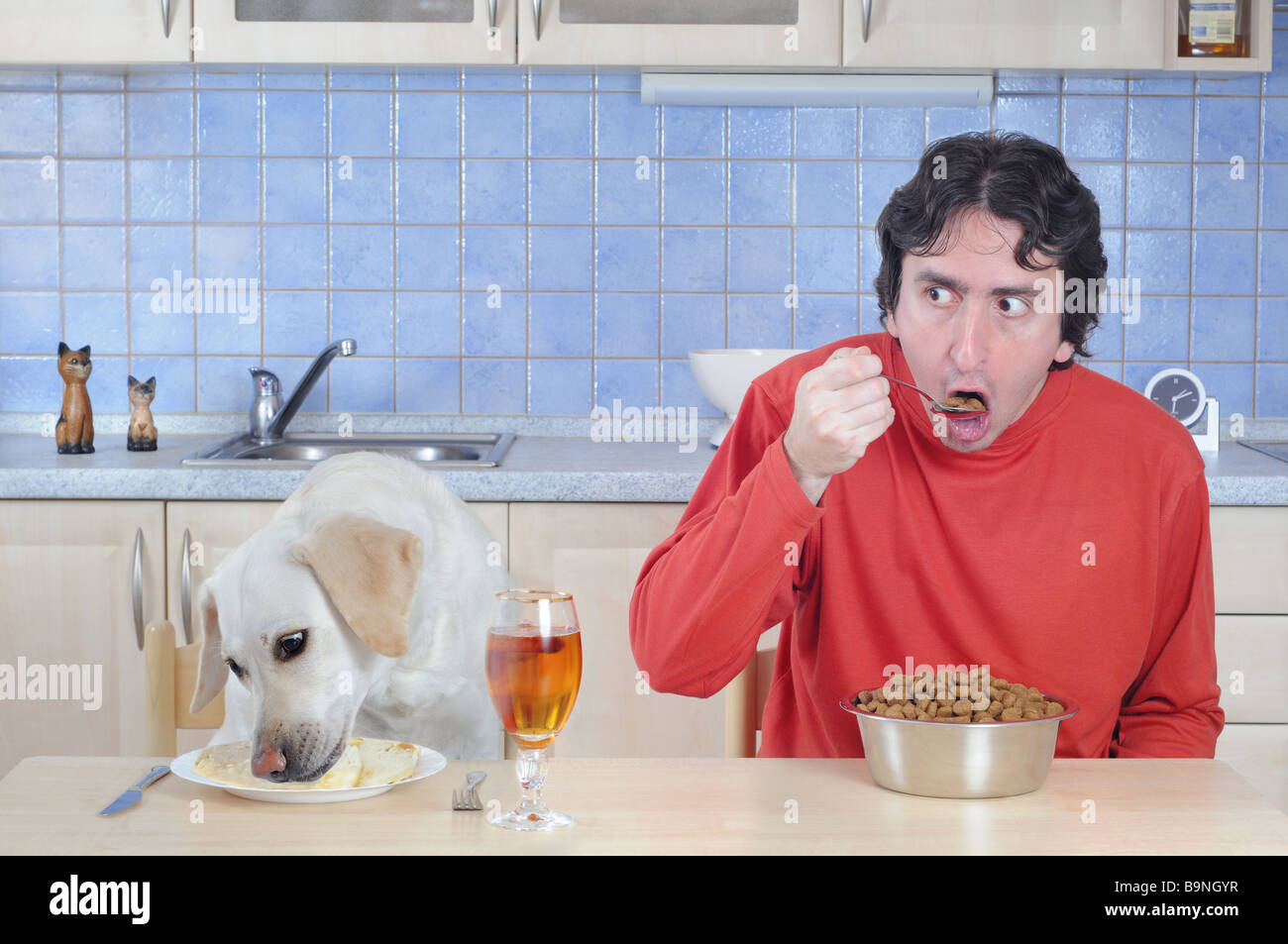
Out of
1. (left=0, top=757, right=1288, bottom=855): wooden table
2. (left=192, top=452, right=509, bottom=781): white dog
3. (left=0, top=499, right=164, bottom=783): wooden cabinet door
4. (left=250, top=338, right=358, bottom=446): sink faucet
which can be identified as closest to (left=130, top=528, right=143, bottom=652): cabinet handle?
(left=0, top=499, right=164, bottom=783): wooden cabinet door

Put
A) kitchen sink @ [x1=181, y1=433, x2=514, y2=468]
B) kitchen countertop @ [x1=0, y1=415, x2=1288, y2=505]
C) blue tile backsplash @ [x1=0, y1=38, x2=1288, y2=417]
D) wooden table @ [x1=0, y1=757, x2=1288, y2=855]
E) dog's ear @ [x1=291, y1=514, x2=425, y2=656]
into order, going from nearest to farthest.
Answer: wooden table @ [x1=0, y1=757, x2=1288, y2=855] < dog's ear @ [x1=291, y1=514, x2=425, y2=656] < kitchen countertop @ [x1=0, y1=415, x2=1288, y2=505] < kitchen sink @ [x1=181, y1=433, x2=514, y2=468] < blue tile backsplash @ [x1=0, y1=38, x2=1288, y2=417]

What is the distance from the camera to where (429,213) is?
2568mm

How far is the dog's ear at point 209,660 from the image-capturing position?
1159 millimetres

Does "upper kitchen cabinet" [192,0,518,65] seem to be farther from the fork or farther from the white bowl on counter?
the fork

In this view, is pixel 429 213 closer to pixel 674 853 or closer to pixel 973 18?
pixel 973 18

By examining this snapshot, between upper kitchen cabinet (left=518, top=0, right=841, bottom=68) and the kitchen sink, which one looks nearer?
upper kitchen cabinet (left=518, top=0, right=841, bottom=68)

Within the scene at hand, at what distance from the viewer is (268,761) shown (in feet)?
3.24

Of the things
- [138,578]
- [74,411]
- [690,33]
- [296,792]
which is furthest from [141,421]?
[296,792]

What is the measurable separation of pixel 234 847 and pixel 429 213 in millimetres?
1897

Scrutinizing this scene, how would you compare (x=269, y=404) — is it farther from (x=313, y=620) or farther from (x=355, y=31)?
(x=313, y=620)

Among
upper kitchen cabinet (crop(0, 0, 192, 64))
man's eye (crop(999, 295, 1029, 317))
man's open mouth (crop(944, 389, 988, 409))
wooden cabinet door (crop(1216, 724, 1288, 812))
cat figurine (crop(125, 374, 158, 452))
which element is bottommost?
wooden cabinet door (crop(1216, 724, 1288, 812))

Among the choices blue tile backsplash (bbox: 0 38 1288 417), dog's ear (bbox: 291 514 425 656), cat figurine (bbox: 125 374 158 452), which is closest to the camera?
dog's ear (bbox: 291 514 425 656)

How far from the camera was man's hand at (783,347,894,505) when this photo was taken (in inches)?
39.6

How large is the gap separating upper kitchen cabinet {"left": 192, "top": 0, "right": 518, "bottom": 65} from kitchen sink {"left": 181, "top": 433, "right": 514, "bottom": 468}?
0.67 meters
